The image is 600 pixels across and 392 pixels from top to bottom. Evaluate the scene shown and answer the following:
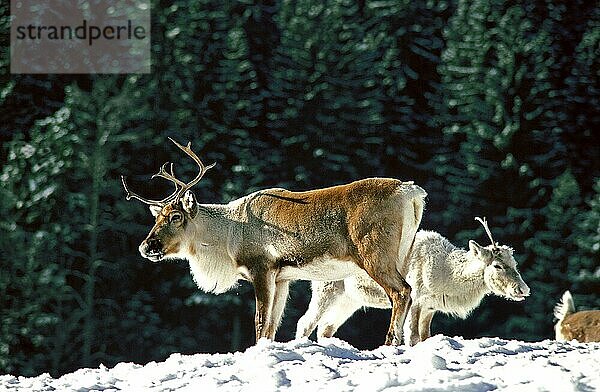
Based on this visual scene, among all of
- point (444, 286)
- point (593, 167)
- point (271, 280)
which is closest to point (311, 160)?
point (593, 167)

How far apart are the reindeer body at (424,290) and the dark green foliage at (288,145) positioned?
1122 cm

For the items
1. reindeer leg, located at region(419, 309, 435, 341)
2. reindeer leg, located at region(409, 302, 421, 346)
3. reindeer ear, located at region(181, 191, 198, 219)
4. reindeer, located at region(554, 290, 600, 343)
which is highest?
reindeer ear, located at region(181, 191, 198, 219)

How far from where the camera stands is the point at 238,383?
681 cm

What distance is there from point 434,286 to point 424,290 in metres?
0.11

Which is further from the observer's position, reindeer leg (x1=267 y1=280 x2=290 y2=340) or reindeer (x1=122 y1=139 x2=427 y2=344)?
reindeer leg (x1=267 y1=280 x2=290 y2=340)

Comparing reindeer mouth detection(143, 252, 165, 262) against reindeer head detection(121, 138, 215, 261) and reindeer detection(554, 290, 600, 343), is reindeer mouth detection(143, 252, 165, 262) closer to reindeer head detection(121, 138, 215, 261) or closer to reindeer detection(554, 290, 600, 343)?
reindeer head detection(121, 138, 215, 261)

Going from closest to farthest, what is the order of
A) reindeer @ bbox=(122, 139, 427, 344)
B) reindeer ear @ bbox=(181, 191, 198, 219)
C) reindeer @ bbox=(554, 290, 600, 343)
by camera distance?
reindeer @ bbox=(122, 139, 427, 344) → reindeer ear @ bbox=(181, 191, 198, 219) → reindeer @ bbox=(554, 290, 600, 343)

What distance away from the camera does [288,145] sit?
25.6 m

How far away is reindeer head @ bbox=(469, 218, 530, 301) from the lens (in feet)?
37.1

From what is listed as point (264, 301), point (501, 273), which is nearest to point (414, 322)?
point (501, 273)

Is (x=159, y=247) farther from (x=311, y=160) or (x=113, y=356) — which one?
(x=311, y=160)

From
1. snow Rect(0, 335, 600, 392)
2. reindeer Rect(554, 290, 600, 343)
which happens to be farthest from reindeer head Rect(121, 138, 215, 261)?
reindeer Rect(554, 290, 600, 343)

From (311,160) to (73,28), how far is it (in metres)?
6.14

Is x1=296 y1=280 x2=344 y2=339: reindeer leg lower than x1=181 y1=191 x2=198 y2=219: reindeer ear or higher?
lower
